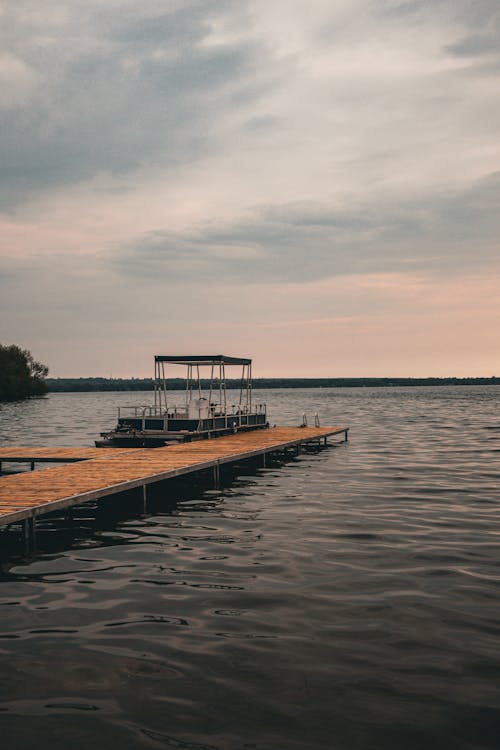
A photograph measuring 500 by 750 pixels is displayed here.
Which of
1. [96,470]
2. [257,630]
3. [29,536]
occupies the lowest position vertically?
[257,630]

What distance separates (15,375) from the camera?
12125 cm

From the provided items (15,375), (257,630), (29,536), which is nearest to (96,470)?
(29,536)

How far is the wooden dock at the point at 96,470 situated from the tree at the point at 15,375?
9799 cm

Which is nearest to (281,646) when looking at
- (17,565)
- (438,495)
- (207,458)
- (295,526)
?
(17,565)

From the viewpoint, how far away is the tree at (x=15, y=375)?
119m

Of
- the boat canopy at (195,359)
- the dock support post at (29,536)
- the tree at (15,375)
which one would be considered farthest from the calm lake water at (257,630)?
the tree at (15,375)

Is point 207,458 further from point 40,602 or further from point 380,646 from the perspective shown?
point 380,646

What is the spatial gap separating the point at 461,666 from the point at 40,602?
222 inches

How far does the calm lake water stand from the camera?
6.18 meters

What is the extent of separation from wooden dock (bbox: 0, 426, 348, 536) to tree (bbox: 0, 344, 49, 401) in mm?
97991

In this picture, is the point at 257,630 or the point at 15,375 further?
the point at 15,375

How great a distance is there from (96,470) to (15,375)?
109192 millimetres

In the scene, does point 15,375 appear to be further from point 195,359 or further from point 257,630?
point 257,630

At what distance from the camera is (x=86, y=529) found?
50.0ft
